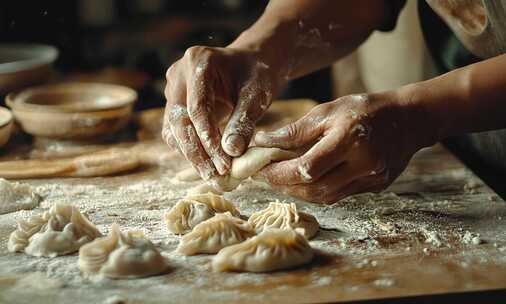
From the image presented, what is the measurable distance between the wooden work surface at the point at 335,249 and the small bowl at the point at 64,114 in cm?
36

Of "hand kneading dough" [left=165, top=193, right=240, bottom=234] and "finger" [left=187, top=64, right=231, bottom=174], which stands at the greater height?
"finger" [left=187, top=64, right=231, bottom=174]

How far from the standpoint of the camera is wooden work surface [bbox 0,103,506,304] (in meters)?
1.59

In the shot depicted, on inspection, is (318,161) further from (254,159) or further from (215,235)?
(215,235)

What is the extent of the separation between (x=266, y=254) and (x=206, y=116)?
506mm

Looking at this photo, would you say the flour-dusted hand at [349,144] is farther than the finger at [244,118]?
No

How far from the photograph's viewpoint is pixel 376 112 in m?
1.85

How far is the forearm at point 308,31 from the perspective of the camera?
2.42 meters

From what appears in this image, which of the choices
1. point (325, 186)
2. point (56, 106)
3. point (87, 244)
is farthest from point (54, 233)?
point (56, 106)

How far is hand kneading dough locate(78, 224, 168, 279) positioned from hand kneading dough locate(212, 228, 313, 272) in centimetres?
14

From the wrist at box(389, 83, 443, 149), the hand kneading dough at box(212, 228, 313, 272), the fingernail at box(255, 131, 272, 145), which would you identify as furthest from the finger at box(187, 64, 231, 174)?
the wrist at box(389, 83, 443, 149)

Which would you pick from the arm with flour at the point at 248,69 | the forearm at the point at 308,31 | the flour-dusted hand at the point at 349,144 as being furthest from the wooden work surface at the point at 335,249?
the forearm at the point at 308,31


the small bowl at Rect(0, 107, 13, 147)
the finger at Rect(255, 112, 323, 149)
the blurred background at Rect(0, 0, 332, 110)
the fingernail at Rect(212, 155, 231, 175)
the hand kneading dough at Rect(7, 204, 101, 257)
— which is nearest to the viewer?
the hand kneading dough at Rect(7, 204, 101, 257)

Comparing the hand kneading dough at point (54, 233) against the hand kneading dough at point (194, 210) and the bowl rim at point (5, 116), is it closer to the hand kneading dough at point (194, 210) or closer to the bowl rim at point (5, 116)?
the hand kneading dough at point (194, 210)

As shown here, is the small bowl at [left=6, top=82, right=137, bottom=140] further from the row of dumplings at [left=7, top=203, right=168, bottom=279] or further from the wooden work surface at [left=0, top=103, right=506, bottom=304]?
the row of dumplings at [left=7, top=203, right=168, bottom=279]
